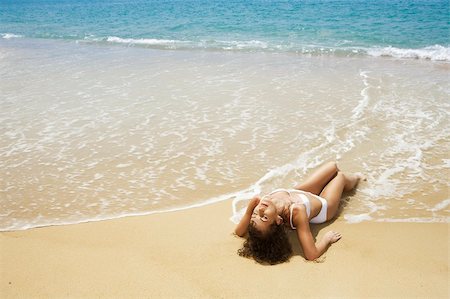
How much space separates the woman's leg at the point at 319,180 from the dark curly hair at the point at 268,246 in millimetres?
1119

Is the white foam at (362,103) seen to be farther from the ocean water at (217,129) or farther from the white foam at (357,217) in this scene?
the white foam at (357,217)

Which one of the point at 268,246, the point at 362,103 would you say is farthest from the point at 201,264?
the point at 362,103

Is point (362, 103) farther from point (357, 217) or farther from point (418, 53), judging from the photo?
point (418, 53)

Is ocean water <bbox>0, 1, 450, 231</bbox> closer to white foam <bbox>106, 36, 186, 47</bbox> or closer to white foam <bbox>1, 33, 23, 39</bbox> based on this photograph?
white foam <bbox>106, 36, 186, 47</bbox>

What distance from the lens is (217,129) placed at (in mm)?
7656

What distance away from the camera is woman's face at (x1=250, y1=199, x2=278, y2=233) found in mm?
3959

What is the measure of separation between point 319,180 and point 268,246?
1573 mm

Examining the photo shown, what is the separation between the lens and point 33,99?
998 centimetres

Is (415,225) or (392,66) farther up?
(392,66)

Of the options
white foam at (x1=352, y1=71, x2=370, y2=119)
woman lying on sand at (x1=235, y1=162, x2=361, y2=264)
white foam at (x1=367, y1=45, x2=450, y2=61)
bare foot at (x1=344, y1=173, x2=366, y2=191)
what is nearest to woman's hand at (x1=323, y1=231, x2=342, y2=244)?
woman lying on sand at (x1=235, y1=162, x2=361, y2=264)

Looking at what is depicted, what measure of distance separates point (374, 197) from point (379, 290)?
1.98 meters

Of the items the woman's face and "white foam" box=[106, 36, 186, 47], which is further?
"white foam" box=[106, 36, 186, 47]

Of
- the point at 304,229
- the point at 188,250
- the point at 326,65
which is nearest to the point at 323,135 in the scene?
the point at 304,229

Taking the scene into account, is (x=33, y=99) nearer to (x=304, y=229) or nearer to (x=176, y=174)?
(x=176, y=174)
